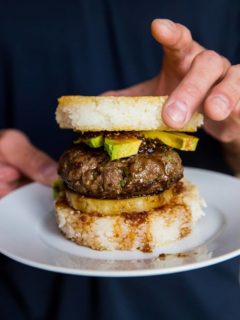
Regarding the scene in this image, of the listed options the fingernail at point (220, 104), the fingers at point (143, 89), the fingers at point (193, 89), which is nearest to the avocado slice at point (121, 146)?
the fingers at point (193, 89)

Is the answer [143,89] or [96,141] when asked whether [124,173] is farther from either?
[143,89]

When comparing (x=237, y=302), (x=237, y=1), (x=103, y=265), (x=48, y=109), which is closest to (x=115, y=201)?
(x=103, y=265)

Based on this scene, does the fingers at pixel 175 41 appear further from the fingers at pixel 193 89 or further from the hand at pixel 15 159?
the hand at pixel 15 159

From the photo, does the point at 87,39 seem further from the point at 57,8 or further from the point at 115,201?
the point at 115,201

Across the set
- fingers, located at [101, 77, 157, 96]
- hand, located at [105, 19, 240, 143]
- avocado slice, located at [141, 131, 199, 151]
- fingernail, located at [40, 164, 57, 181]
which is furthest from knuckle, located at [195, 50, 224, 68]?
fingernail, located at [40, 164, 57, 181]

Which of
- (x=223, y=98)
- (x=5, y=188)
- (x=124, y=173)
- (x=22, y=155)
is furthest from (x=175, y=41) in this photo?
(x=5, y=188)

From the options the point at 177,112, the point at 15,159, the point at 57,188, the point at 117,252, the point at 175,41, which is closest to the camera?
the point at 177,112
